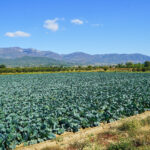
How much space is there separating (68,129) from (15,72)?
6645 cm

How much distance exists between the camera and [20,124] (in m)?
9.30

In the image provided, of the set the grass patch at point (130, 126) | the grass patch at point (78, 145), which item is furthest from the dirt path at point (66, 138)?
the grass patch at point (130, 126)

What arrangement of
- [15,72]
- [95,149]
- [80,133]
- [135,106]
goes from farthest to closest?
[15,72] → [135,106] → [80,133] → [95,149]

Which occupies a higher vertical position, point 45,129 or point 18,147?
point 45,129

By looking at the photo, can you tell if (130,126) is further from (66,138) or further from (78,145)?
(66,138)

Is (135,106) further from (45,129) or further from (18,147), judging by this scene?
(18,147)

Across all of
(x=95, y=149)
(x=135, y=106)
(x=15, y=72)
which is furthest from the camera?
(x=15, y=72)

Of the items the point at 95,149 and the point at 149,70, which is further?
the point at 149,70

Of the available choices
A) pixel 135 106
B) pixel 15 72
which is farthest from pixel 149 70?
pixel 135 106

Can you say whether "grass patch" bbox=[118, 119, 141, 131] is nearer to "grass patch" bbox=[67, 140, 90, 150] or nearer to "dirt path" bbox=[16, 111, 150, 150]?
"dirt path" bbox=[16, 111, 150, 150]

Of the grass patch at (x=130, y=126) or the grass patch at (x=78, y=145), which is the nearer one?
the grass patch at (x=78, y=145)

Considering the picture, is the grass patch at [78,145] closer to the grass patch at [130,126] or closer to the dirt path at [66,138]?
the dirt path at [66,138]

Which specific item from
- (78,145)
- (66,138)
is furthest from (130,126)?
(66,138)

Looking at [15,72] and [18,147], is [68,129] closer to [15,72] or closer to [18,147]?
[18,147]
